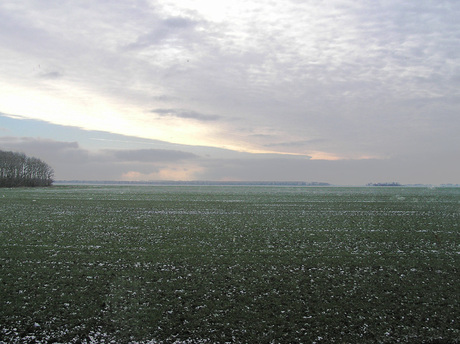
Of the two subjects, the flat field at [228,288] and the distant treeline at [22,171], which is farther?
the distant treeline at [22,171]

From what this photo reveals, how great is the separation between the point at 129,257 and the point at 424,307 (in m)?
9.18

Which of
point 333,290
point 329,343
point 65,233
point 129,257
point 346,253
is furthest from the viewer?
point 65,233

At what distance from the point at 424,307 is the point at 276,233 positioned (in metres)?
10.3

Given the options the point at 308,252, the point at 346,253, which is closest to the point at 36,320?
the point at 308,252

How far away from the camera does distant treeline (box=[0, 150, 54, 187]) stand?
343 ft

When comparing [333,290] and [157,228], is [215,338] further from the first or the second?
[157,228]

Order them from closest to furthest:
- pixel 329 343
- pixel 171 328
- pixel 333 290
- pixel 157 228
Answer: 1. pixel 329 343
2. pixel 171 328
3. pixel 333 290
4. pixel 157 228

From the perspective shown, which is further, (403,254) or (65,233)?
(65,233)

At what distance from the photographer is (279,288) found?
9070mm

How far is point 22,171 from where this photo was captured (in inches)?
4432

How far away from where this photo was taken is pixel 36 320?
275 inches

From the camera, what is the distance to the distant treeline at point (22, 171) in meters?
105

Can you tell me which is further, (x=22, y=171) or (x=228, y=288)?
(x=22, y=171)

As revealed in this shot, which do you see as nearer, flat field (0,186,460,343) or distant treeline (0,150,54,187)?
flat field (0,186,460,343)
